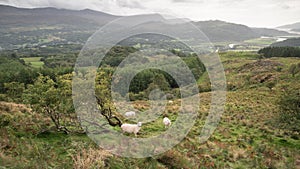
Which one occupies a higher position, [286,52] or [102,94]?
[286,52]

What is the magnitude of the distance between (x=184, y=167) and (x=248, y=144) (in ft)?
22.2

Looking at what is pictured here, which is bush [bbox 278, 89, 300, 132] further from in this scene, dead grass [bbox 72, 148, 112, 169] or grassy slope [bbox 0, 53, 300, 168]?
dead grass [bbox 72, 148, 112, 169]

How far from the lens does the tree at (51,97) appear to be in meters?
11.6

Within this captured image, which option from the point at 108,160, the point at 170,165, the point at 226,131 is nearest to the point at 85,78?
the point at 108,160

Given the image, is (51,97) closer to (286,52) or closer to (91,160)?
(91,160)

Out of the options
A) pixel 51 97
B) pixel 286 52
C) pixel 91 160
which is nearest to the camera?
pixel 91 160

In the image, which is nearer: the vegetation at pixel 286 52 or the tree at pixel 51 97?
the tree at pixel 51 97

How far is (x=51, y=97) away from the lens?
37.9 feet

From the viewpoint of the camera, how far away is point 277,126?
16406 millimetres

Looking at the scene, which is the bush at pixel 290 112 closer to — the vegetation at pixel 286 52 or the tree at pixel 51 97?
the tree at pixel 51 97

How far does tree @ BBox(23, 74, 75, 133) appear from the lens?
11570 mm

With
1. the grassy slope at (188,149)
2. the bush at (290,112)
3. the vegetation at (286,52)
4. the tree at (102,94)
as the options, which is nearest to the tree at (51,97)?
the grassy slope at (188,149)

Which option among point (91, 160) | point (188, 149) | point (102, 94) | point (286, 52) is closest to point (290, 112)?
point (188, 149)

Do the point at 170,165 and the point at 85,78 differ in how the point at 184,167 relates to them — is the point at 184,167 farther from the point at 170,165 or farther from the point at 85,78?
the point at 85,78
